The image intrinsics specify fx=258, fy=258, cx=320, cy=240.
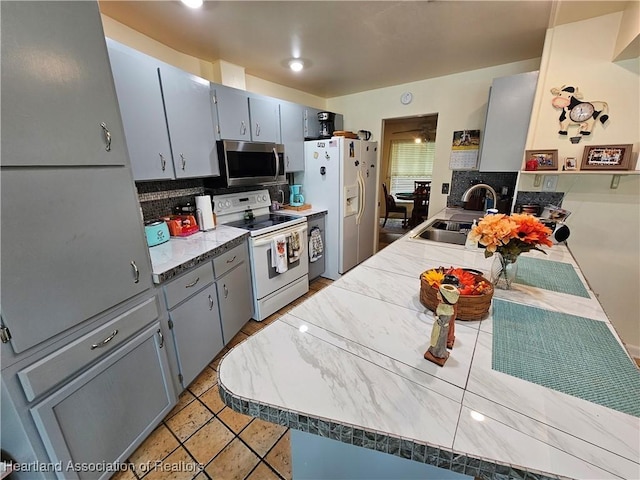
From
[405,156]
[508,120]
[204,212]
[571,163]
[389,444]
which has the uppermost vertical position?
[508,120]

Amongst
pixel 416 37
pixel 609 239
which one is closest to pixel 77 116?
pixel 416 37

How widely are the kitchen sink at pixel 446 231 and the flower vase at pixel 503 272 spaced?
83 cm

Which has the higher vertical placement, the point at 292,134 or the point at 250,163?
the point at 292,134

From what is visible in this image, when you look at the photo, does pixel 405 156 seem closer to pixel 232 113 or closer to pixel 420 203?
pixel 420 203

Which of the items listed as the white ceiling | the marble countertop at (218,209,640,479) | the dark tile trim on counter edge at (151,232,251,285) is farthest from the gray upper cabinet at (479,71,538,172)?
the dark tile trim on counter edge at (151,232,251,285)

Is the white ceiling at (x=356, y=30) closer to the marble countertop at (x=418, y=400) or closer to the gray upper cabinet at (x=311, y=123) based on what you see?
the gray upper cabinet at (x=311, y=123)

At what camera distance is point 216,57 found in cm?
243

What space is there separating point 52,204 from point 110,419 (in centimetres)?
99

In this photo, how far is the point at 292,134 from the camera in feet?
9.83

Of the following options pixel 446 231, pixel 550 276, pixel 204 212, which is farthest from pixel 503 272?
pixel 204 212

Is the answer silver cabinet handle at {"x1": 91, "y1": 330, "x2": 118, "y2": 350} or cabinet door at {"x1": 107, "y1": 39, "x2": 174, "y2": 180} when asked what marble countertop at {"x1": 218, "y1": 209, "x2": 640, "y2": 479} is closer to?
silver cabinet handle at {"x1": 91, "y1": 330, "x2": 118, "y2": 350}

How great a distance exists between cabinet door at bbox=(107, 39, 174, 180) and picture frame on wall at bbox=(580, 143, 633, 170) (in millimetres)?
3080

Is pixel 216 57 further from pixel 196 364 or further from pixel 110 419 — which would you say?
pixel 110 419

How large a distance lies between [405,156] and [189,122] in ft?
18.8
